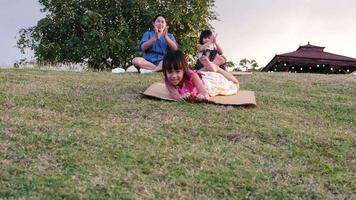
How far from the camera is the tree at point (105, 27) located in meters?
24.5

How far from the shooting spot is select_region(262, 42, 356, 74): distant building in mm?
23250

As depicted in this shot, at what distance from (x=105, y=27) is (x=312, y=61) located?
9360 mm

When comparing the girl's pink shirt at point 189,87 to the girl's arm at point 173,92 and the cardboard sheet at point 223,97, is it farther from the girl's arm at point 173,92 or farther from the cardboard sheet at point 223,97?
the cardboard sheet at point 223,97

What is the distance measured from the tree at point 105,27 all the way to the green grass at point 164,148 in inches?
670

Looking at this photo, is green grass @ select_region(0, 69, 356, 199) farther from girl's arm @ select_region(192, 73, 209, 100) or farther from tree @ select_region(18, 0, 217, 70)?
tree @ select_region(18, 0, 217, 70)

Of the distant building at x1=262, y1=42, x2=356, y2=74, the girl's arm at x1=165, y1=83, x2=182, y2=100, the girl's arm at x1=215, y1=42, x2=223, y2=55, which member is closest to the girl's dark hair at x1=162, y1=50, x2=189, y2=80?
the girl's arm at x1=165, y1=83, x2=182, y2=100

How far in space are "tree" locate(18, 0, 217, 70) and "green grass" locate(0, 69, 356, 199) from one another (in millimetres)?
17016

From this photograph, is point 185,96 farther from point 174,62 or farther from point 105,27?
point 105,27

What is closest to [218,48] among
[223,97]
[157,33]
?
[157,33]

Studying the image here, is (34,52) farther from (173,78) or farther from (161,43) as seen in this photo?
(173,78)

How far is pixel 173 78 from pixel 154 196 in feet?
10.8

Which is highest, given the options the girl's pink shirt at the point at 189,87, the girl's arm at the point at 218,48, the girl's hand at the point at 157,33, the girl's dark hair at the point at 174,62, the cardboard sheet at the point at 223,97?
the girl's hand at the point at 157,33

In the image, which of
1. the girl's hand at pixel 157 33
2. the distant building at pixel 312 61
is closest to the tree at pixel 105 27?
the distant building at pixel 312 61

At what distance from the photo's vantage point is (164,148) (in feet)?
15.8
